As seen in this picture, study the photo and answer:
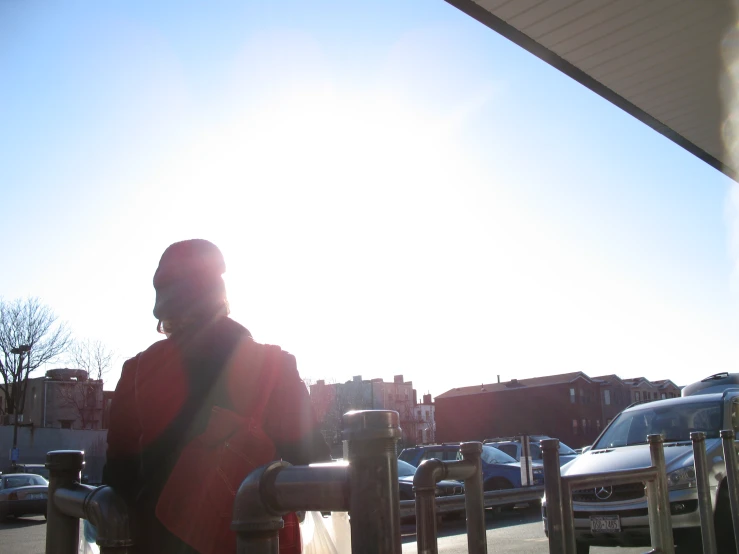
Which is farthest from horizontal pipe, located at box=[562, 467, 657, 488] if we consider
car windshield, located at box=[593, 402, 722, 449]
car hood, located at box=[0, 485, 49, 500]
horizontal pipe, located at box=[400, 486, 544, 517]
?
car hood, located at box=[0, 485, 49, 500]

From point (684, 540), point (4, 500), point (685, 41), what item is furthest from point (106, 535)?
point (4, 500)

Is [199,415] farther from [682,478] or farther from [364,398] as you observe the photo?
[364,398]

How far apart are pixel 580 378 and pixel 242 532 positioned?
7731 centimetres

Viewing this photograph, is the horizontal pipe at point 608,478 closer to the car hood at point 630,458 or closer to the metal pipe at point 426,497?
the metal pipe at point 426,497

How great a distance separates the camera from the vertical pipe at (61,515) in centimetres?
189

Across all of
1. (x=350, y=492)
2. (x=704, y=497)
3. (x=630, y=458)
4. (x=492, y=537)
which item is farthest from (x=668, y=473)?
(x=350, y=492)

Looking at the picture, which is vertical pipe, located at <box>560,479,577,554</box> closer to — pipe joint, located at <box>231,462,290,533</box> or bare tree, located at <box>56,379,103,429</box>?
pipe joint, located at <box>231,462,290,533</box>

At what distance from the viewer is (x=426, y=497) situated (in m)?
2.63

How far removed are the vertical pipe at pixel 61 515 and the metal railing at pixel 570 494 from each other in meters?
2.44

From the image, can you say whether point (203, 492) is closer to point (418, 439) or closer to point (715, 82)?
point (715, 82)

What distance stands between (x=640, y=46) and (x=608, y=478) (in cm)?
328

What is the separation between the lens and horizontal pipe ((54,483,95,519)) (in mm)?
1707

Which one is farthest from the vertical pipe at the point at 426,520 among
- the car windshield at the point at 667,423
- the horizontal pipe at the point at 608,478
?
the car windshield at the point at 667,423

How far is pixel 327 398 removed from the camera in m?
99.2
